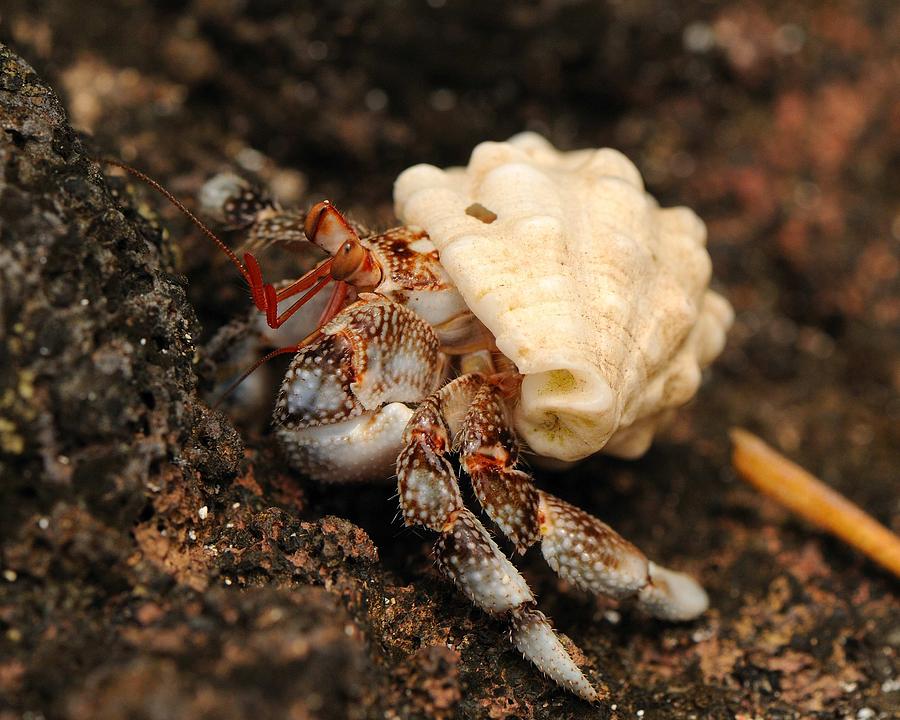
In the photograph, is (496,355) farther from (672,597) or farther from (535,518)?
(672,597)

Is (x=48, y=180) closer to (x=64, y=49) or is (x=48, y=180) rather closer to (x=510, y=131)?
(x=64, y=49)

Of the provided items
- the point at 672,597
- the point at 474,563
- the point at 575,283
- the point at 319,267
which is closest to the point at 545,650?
the point at 474,563

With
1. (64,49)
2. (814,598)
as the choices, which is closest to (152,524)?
(814,598)

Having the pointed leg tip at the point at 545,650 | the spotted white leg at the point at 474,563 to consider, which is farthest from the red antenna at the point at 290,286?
the pointed leg tip at the point at 545,650

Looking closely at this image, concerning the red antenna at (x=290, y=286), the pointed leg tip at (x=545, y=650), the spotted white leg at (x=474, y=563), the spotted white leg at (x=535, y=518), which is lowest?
the pointed leg tip at (x=545, y=650)

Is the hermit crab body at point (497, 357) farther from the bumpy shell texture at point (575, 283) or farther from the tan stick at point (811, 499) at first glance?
the tan stick at point (811, 499)

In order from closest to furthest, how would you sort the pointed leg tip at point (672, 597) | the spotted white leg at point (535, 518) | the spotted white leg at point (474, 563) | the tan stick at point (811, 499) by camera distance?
the spotted white leg at point (474, 563) → the spotted white leg at point (535, 518) → the pointed leg tip at point (672, 597) → the tan stick at point (811, 499)
